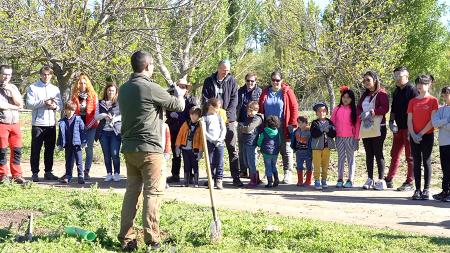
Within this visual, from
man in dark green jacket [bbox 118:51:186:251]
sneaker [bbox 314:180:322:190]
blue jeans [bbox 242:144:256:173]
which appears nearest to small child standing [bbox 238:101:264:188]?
blue jeans [bbox 242:144:256:173]

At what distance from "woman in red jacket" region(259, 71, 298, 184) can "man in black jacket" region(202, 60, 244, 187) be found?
620 millimetres

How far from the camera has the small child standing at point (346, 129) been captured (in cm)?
1075

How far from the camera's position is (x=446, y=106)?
930 cm

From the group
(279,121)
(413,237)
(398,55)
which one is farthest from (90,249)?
(398,55)

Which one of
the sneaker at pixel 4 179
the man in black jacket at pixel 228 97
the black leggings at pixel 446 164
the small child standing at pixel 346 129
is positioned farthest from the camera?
the man in black jacket at pixel 228 97

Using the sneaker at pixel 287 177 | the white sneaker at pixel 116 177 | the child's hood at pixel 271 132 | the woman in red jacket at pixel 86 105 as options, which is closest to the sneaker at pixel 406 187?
the sneaker at pixel 287 177

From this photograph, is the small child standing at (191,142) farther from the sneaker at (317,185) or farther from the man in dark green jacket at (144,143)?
the man in dark green jacket at (144,143)

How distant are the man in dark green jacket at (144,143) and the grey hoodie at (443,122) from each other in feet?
16.4

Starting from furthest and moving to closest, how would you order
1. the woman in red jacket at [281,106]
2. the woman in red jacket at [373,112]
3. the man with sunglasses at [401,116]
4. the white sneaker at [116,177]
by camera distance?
the white sneaker at [116,177] < the woman in red jacket at [281,106] < the woman in red jacket at [373,112] < the man with sunglasses at [401,116]

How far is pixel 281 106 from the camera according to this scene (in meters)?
11.1

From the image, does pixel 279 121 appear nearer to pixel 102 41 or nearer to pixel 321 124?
pixel 321 124

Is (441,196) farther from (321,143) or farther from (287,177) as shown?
Result: (287,177)

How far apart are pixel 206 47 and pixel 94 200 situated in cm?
1431

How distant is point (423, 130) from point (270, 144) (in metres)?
2.71
